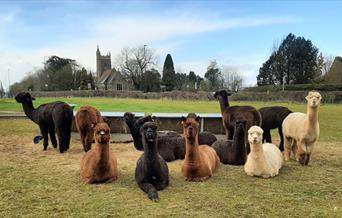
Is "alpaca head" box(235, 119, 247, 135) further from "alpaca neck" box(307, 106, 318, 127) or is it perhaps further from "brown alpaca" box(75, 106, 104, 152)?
"brown alpaca" box(75, 106, 104, 152)

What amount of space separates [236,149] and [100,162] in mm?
3221

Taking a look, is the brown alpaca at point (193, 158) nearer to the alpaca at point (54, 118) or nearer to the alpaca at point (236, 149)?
the alpaca at point (236, 149)

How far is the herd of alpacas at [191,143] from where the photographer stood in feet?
21.2

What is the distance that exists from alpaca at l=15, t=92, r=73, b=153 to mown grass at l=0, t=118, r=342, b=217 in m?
1.16

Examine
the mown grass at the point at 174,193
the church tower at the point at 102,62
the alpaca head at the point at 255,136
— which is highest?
the church tower at the point at 102,62

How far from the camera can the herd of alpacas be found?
6.48m

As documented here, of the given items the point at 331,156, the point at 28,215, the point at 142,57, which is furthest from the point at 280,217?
the point at 142,57

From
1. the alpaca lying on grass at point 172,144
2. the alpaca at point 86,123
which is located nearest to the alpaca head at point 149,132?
the alpaca lying on grass at point 172,144

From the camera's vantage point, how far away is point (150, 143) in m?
6.37

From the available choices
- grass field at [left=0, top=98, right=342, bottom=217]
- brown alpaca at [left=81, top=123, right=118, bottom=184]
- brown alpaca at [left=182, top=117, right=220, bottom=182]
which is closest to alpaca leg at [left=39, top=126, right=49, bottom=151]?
grass field at [left=0, top=98, right=342, bottom=217]

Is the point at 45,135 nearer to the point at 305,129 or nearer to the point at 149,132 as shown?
the point at 149,132

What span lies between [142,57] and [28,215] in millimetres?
73506

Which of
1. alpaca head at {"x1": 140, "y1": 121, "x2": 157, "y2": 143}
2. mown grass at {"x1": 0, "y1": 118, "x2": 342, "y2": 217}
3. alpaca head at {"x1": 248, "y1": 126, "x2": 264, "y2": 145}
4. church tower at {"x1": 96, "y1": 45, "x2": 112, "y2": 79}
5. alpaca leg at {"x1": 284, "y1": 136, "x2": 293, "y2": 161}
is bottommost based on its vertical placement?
mown grass at {"x1": 0, "y1": 118, "x2": 342, "y2": 217}

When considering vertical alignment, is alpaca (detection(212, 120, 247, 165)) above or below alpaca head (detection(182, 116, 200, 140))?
below
